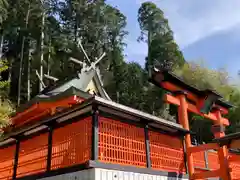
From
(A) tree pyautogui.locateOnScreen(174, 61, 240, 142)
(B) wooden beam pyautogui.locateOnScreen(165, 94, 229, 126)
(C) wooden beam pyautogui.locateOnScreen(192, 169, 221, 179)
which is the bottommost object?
(C) wooden beam pyautogui.locateOnScreen(192, 169, 221, 179)

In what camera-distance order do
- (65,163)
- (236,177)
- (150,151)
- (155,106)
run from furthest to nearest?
(155,106) < (236,177) < (150,151) < (65,163)

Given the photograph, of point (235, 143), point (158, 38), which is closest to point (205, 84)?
point (158, 38)

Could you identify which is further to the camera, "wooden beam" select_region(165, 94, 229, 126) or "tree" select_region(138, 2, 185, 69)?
"tree" select_region(138, 2, 185, 69)

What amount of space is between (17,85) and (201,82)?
1586 centimetres

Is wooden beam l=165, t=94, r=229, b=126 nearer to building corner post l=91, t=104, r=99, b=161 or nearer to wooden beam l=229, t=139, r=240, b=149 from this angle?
wooden beam l=229, t=139, r=240, b=149

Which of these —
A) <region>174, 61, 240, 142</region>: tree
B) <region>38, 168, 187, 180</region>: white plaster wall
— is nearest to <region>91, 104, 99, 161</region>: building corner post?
<region>38, 168, 187, 180</region>: white plaster wall

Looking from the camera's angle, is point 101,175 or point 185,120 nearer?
point 101,175

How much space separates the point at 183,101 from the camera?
8297 millimetres

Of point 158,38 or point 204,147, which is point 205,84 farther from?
point 204,147

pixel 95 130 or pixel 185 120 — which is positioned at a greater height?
pixel 185 120

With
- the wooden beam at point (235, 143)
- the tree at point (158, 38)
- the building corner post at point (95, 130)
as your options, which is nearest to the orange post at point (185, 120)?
the wooden beam at point (235, 143)

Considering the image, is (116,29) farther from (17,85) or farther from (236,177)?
(236,177)

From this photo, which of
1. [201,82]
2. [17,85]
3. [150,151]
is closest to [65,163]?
[150,151]

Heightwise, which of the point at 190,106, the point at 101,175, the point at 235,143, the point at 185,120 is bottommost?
the point at 101,175
